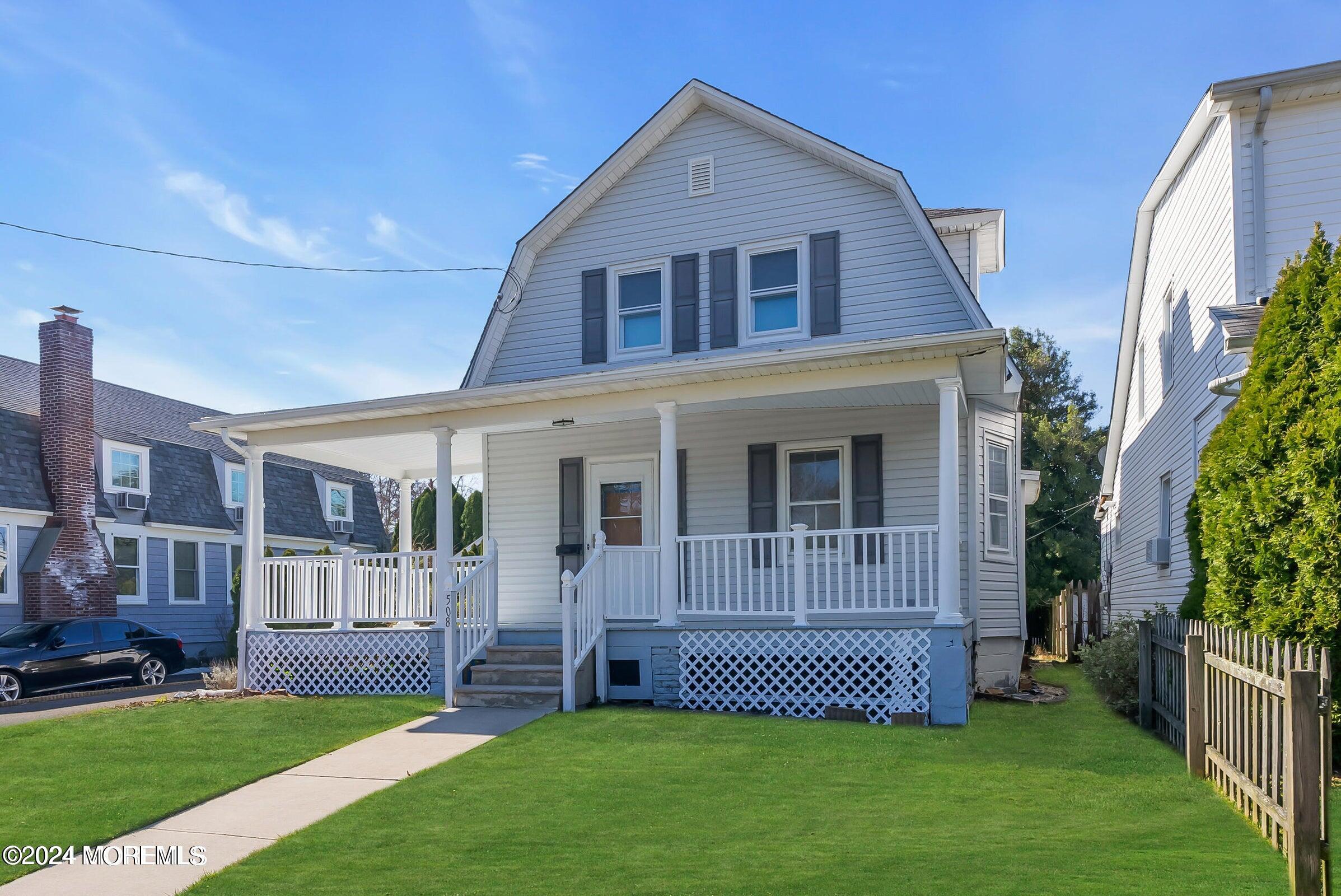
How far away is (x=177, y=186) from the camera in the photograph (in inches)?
689

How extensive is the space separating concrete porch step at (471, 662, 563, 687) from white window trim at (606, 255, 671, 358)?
449cm

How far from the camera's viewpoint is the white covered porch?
10469 mm

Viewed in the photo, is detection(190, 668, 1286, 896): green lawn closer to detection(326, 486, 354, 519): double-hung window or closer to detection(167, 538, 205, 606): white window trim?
detection(167, 538, 205, 606): white window trim

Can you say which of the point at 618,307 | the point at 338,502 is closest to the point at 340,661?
the point at 618,307

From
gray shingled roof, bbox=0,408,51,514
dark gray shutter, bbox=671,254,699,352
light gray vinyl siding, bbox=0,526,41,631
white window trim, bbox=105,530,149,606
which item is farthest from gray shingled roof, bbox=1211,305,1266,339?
white window trim, bbox=105,530,149,606

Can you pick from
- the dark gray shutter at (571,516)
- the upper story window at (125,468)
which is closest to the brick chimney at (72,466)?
the upper story window at (125,468)

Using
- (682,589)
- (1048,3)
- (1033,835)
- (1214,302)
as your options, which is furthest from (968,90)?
(1033,835)

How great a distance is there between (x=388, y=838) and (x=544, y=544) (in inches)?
325

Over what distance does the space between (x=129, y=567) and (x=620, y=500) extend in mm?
13704

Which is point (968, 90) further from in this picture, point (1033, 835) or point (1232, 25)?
point (1033, 835)

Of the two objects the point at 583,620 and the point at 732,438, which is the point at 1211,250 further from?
the point at 583,620

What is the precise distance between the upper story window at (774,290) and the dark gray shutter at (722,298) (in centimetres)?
12

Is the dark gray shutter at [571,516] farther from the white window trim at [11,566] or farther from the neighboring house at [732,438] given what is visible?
the white window trim at [11,566]

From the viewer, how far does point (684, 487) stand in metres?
13.5
